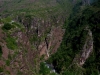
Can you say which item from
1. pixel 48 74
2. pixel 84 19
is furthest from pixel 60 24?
pixel 48 74

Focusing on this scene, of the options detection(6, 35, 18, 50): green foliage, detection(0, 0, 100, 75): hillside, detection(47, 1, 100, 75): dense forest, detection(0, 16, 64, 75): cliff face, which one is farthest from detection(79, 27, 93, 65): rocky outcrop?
detection(6, 35, 18, 50): green foliage

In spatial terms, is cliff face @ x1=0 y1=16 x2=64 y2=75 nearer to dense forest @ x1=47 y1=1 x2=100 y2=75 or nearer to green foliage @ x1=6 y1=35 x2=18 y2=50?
green foliage @ x1=6 y1=35 x2=18 y2=50

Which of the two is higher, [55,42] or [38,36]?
[38,36]

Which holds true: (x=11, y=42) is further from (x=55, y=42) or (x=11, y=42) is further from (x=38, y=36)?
(x=55, y=42)

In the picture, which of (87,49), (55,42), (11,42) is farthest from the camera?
(55,42)

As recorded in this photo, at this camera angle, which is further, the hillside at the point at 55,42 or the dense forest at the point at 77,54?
the dense forest at the point at 77,54

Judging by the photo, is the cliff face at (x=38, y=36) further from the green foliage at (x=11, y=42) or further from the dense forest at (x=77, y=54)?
the dense forest at (x=77, y=54)

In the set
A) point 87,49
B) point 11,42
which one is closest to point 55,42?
point 87,49

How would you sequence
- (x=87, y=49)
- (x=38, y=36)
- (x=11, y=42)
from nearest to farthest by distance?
(x=11, y=42)
(x=87, y=49)
(x=38, y=36)

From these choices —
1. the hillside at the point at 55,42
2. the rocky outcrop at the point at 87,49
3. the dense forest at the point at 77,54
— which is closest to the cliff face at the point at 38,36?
the hillside at the point at 55,42

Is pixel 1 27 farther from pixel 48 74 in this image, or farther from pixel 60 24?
pixel 60 24
